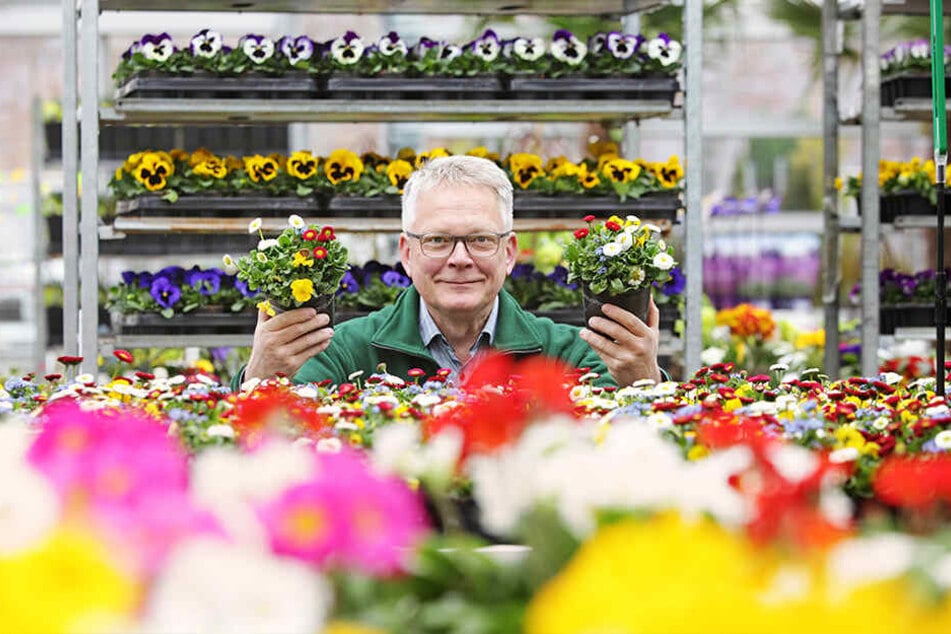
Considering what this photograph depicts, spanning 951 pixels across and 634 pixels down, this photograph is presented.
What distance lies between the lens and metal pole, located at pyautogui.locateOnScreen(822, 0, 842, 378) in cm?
561

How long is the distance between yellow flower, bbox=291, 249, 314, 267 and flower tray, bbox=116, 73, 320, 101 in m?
1.87

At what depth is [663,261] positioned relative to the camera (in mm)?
2961

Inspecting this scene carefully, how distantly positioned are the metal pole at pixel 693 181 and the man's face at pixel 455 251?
1890 millimetres

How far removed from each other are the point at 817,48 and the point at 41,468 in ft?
30.3

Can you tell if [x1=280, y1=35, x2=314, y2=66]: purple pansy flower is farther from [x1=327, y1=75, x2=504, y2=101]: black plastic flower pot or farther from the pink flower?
the pink flower

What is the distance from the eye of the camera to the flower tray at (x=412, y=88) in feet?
15.7

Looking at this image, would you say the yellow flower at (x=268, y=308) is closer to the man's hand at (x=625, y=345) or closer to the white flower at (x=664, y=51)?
the man's hand at (x=625, y=345)

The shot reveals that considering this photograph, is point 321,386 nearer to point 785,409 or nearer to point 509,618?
point 785,409

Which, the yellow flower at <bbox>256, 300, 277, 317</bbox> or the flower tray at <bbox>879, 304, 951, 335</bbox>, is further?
the flower tray at <bbox>879, 304, 951, 335</bbox>

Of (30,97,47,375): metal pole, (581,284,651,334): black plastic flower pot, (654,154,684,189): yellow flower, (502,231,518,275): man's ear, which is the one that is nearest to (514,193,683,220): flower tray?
(654,154,684,189): yellow flower

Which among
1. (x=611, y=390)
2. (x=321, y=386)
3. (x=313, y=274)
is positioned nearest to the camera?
(x=321, y=386)

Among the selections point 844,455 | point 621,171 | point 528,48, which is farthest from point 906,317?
point 844,455

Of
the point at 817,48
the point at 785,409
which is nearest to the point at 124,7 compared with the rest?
the point at 785,409

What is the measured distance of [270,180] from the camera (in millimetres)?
4828
